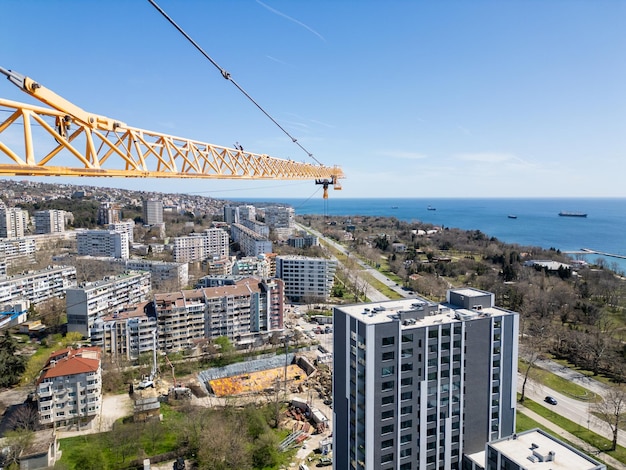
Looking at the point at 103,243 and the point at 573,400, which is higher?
the point at 103,243

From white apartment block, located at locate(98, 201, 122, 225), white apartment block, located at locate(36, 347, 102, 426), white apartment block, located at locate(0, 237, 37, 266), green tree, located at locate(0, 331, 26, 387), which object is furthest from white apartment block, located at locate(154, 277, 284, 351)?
white apartment block, located at locate(98, 201, 122, 225)

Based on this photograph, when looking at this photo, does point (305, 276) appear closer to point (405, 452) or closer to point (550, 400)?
point (550, 400)

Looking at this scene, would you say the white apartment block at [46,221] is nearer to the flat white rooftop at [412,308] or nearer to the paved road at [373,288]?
the paved road at [373,288]

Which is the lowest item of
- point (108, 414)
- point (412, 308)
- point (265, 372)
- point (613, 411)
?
point (265, 372)

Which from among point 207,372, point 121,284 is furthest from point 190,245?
point 207,372

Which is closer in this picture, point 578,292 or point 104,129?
point 104,129

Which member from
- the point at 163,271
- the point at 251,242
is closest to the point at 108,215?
the point at 251,242

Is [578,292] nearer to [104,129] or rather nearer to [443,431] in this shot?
[443,431]
